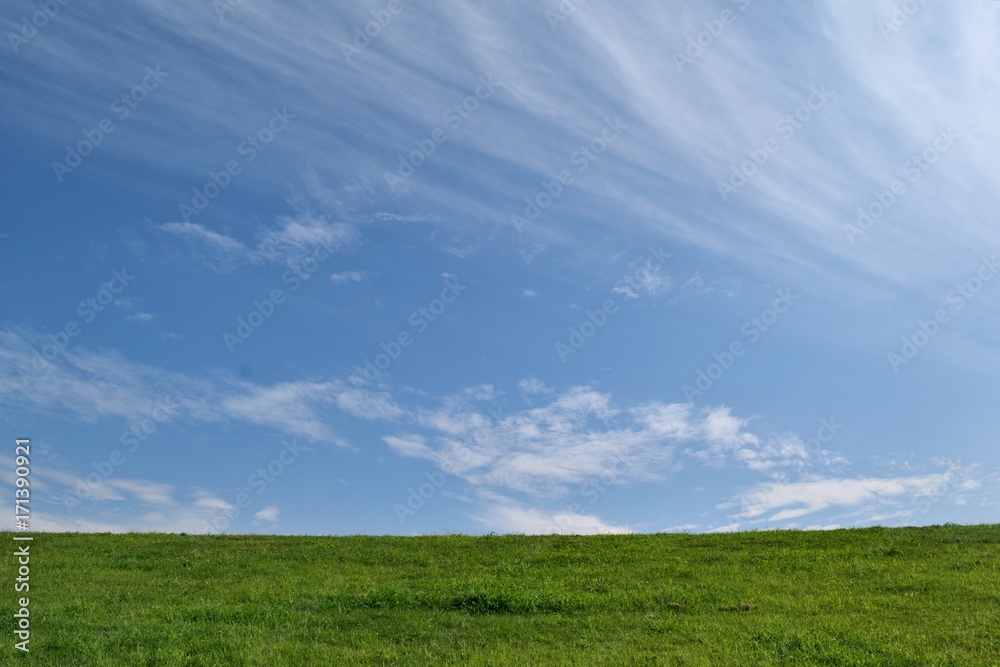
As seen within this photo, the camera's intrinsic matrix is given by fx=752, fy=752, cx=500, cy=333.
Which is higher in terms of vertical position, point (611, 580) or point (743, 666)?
point (611, 580)

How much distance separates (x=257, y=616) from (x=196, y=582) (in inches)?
213

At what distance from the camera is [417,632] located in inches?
580

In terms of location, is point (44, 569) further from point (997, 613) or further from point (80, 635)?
point (997, 613)

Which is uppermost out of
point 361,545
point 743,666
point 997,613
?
point 361,545

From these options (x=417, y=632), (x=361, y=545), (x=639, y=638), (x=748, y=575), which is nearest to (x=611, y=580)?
(x=748, y=575)

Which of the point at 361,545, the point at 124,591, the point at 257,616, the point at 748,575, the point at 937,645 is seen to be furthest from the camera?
the point at 361,545

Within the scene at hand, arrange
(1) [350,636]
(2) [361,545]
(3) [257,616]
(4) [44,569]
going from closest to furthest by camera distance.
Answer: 1. (1) [350,636]
2. (3) [257,616]
3. (4) [44,569]
4. (2) [361,545]

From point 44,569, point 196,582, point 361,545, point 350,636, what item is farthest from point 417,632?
point 44,569

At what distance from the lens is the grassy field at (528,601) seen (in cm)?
1340

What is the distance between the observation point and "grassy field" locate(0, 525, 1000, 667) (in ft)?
44.0

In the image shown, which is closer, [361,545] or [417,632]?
[417,632]

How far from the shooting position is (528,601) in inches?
650

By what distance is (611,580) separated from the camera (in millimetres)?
19641

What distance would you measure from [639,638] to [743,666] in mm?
2173
